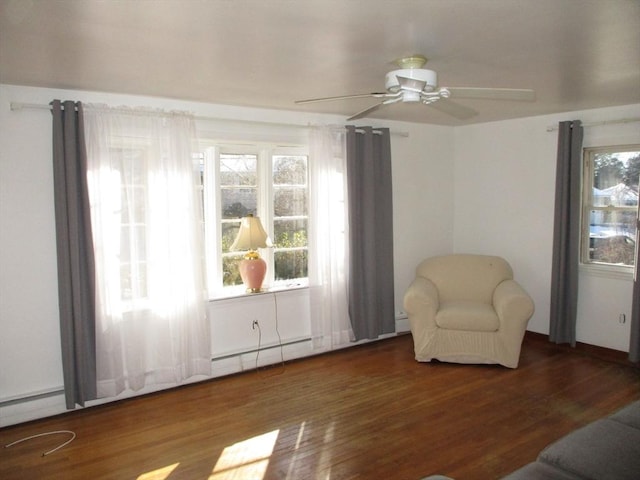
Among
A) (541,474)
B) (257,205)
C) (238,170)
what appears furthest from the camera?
(257,205)

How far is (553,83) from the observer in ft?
11.3

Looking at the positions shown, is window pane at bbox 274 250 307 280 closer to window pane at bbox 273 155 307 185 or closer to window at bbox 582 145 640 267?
window pane at bbox 273 155 307 185

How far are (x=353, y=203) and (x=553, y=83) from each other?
6.68 ft

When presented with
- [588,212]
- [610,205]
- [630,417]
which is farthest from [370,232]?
[630,417]

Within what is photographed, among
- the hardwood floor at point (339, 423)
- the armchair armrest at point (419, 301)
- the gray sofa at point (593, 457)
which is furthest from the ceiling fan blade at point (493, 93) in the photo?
the armchair armrest at point (419, 301)

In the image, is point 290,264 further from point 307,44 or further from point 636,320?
point 636,320

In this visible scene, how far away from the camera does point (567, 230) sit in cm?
473

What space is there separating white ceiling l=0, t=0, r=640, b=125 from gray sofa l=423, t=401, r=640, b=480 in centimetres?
181

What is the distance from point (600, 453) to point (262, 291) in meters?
2.97

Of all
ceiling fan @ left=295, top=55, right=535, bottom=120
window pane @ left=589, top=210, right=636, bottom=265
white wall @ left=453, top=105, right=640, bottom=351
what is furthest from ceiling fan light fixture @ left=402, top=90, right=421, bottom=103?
window pane @ left=589, top=210, right=636, bottom=265

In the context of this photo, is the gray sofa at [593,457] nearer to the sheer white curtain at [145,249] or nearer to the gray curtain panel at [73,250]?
the sheer white curtain at [145,249]

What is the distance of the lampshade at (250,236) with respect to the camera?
13.7ft

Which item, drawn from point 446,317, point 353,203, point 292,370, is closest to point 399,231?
point 353,203

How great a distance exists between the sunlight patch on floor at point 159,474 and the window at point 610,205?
13.8 feet
